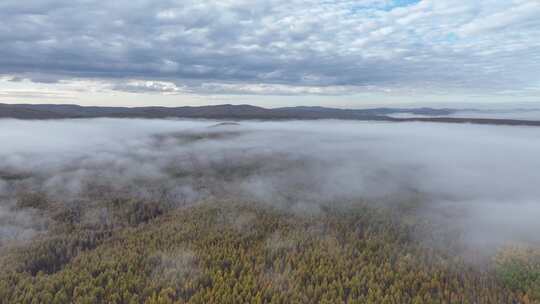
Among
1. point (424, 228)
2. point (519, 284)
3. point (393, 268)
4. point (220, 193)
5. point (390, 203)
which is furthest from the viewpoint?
point (220, 193)

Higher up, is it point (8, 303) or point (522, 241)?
point (522, 241)

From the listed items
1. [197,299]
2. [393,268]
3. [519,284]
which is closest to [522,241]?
[519,284]

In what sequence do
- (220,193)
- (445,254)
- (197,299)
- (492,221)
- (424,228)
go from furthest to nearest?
(220,193) → (492,221) → (424,228) → (445,254) → (197,299)

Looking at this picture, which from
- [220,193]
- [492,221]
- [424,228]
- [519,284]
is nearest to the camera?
[519,284]

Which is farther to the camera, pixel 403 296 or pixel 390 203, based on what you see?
pixel 390 203

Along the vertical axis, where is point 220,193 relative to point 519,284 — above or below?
below

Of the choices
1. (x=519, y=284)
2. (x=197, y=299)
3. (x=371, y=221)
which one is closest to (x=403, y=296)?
(x=519, y=284)

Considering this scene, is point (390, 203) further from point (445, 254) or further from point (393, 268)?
point (393, 268)

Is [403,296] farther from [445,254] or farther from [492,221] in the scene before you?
[492,221]

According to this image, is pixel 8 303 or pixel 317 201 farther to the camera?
pixel 317 201
